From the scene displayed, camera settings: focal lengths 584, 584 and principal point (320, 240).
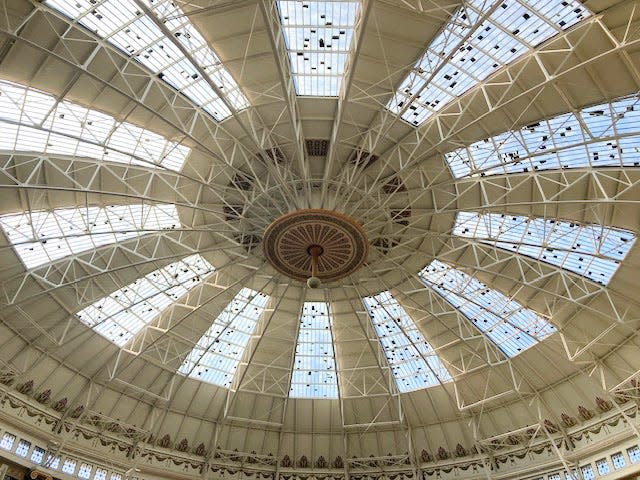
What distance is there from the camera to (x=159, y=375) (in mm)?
41094

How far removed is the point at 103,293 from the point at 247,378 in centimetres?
1291

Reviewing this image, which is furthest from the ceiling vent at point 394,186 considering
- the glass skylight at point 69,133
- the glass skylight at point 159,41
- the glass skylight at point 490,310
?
the glass skylight at point 69,133

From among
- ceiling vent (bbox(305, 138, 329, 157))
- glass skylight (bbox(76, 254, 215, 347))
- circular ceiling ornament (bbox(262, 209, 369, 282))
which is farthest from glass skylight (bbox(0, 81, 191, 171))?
glass skylight (bbox(76, 254, 215, 347))

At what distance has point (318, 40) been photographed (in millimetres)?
28625

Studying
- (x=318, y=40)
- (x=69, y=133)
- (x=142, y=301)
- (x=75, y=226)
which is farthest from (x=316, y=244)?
(x=69, y=133)

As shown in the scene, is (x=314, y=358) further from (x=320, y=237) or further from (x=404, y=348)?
(x=320, y=237)

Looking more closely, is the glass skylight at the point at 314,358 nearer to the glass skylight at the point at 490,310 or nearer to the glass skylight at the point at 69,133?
the glass skylight at the point at 490,310

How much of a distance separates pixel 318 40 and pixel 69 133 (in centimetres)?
1394

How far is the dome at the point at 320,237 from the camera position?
27.1m

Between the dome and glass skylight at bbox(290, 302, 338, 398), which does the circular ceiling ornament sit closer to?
the dome

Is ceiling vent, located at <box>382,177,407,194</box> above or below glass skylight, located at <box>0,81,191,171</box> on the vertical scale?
above

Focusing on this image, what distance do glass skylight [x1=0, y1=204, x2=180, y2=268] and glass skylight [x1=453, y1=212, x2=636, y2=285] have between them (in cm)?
1912

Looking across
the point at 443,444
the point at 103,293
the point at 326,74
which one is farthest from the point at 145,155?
the point at 443,444

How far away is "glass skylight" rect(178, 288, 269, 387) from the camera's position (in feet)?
135
